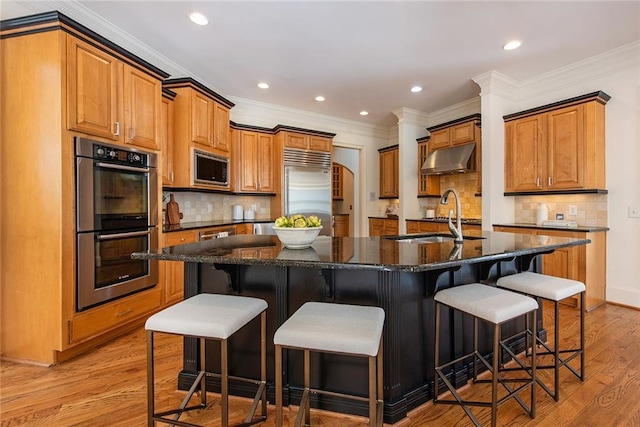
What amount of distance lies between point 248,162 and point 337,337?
3.98m

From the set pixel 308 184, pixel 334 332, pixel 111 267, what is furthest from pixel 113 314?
pixel 308 184

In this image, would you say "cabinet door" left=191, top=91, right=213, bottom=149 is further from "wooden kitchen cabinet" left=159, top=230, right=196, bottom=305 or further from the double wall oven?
"wooden kitchen cabinet" left=159, top=230, right=196, bottom=305

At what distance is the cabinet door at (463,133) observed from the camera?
460 cm

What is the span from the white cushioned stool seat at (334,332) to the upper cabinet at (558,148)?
3.45 meters

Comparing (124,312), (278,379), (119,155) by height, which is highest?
(119,155)

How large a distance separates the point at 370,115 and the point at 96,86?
4.34 meters

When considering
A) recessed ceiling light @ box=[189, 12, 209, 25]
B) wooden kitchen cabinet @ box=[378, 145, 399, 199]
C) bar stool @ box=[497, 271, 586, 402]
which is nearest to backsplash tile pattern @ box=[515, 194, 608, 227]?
wooden kitchen cabinet @ box=[378, 145, 399, 199]

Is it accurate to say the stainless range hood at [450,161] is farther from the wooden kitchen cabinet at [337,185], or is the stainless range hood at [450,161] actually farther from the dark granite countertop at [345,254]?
the wooden kitchen cabinet at [337,185]

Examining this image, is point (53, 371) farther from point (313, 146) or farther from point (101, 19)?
point (313, 146)

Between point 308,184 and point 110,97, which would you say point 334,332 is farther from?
point 308,184

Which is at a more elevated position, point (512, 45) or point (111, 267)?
point (512, 45)

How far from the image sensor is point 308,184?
5109 mm

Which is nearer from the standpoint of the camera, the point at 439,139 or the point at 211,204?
the point at 211,204

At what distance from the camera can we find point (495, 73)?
3.94 meters
